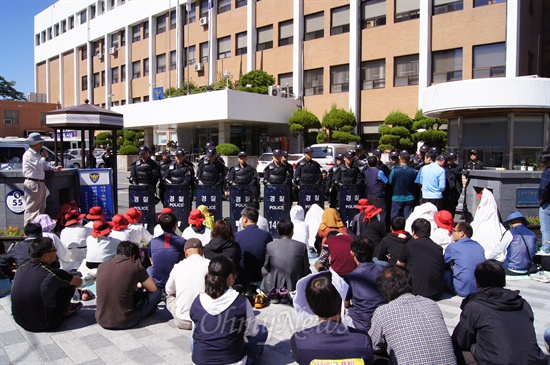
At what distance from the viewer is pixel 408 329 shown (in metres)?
3.12

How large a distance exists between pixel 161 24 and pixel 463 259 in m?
40.1

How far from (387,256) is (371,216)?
1.25 meters

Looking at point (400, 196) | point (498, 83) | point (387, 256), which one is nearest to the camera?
point (387, 256)

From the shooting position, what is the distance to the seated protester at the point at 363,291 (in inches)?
170

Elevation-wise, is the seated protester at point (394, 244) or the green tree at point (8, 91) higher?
the green tree at point (8, 91)

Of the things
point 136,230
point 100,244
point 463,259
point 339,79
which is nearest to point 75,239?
point 100,244

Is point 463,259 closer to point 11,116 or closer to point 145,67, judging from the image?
point 145,67

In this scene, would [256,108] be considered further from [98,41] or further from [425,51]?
[98,41]

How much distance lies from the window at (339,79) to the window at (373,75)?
3.65 feet

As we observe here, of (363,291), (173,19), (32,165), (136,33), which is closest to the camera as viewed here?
(363,291)

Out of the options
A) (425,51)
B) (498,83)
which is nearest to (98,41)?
(425,51)

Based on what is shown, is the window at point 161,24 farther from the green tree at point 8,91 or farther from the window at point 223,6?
the green tree at point 8,91

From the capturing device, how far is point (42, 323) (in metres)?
4.95

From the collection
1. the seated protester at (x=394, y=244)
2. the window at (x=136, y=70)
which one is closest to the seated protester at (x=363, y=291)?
the seated protester at (x=394, y=244)
